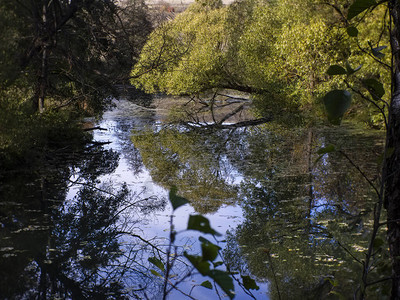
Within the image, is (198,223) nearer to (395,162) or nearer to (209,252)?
(209,252)

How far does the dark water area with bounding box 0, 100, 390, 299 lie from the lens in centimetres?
492

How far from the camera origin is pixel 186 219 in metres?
7.32

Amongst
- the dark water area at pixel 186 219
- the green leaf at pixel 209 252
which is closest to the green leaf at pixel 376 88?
the dark water area at pixel 186 219

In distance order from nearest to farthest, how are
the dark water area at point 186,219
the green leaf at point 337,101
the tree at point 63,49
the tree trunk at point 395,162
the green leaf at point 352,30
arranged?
the green leaf at point 337,101 < the green leaf at point 352,30 < the tree trunk at point 395,162 < the dark water area at point 186,219 < the tree at point 63,49

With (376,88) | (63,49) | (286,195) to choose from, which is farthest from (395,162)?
Result: (63,49)

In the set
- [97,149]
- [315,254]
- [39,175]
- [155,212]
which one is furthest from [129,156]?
[315,254]

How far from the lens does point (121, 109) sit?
24625mm

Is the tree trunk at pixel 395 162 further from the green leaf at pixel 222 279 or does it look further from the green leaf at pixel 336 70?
the green leaf at pixel 222 279

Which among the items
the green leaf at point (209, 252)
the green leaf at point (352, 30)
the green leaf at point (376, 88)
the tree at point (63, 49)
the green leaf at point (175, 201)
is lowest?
the green leaf at point (209, 252)

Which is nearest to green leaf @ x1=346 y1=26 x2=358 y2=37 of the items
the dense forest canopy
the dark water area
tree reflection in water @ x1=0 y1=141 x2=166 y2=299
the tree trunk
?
the dense forest canopy

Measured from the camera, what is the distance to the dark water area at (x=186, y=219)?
492cm

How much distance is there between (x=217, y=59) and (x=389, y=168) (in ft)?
64.5

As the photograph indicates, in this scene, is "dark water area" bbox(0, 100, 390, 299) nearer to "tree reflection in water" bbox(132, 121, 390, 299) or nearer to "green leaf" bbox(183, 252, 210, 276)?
"tree reflection in water" bbox(132, 121, 390, 299)

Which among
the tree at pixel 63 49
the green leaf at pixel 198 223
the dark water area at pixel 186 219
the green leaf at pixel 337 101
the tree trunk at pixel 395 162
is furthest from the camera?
the tree at pixel 63 49
